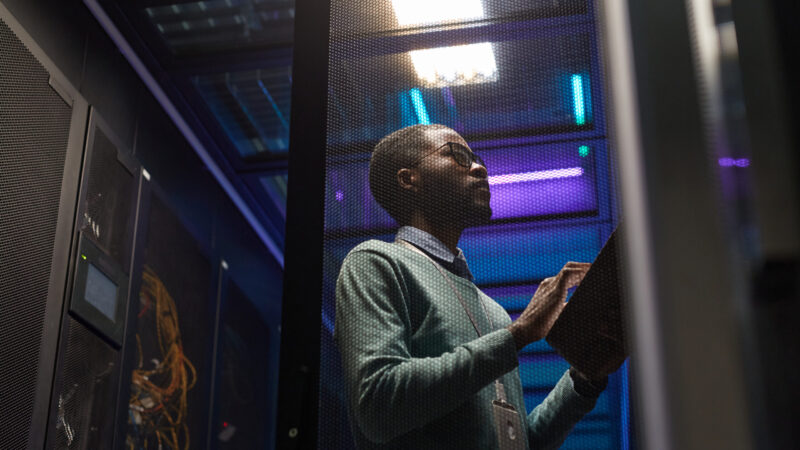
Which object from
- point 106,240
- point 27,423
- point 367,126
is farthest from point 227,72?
point 367,126

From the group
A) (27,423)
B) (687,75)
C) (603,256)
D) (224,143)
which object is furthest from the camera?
(224,143)

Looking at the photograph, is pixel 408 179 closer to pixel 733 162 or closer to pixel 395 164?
pixel 395 164

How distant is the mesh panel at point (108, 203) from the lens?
3.14 m

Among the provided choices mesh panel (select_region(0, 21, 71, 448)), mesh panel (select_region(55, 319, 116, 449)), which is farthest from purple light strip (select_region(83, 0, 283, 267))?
mesh panel (select_region(55, 319, 116, 449))

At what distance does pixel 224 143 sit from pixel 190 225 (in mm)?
548

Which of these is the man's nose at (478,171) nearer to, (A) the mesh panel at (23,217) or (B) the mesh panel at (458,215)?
(B) the mesh panel at (458,215)

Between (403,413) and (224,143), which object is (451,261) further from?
(224,143)

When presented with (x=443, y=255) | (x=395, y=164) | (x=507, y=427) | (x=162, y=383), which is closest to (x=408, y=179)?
(x=395, y=164)

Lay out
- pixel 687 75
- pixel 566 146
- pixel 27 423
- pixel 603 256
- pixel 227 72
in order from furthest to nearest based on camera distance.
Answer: pixel 227 72, pixel 27 423, pixel 566 146, pixel 603 256, pixel 687 75

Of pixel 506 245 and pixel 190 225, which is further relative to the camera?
pixel 190 225

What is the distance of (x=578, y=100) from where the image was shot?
49.4 inches

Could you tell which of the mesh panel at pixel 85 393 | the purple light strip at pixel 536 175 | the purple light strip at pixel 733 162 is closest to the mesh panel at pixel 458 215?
the purple light strip at pixel 536 175

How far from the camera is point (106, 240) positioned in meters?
3.25

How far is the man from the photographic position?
1.17 m
